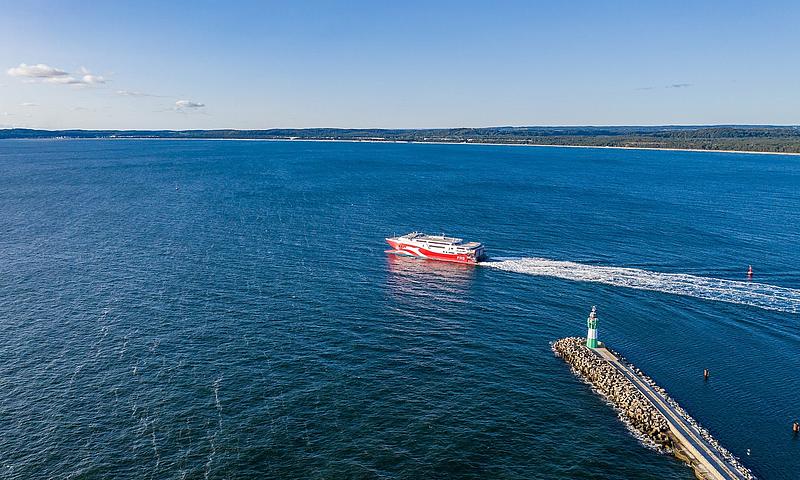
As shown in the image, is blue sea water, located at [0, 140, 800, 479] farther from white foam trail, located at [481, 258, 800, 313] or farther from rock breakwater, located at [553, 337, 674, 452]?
rock breakwater, located at [553, 337, 674, 452]

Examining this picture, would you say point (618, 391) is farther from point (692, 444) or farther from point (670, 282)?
point (670, 282)

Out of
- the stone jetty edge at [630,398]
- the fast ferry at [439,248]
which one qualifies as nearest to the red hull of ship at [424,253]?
the fast ferry at [439,248]

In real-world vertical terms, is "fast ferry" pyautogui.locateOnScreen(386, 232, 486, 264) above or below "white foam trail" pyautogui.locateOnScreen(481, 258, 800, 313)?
above

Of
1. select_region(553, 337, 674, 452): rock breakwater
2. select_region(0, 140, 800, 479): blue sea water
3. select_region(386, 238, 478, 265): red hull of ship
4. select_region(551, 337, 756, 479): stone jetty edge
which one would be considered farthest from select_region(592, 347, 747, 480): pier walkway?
select_region(386, 238, 478, 265): red hull of ship

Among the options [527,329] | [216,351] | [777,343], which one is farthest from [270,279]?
[777,343]

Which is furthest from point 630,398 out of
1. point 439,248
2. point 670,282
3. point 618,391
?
point 439,248

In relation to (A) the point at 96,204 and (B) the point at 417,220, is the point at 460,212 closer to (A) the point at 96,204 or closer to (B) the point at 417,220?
(B) the point at 417,220
